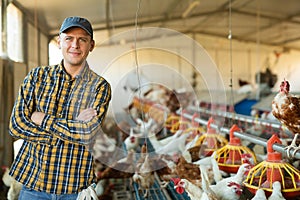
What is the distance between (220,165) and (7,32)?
3.41 feet

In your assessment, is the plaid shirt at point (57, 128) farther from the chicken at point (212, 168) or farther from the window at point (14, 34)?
the chicken at point (212, 168)

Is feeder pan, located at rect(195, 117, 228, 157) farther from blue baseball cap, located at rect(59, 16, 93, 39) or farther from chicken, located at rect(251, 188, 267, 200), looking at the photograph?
blue baseball cap, located at rect(59, 16, 93, 39)

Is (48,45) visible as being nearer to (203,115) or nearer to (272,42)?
(203,115)

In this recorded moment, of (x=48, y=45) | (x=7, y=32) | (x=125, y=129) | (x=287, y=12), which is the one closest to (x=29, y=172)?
(x=48, y=45)

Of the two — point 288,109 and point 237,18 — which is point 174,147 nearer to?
point 288,109

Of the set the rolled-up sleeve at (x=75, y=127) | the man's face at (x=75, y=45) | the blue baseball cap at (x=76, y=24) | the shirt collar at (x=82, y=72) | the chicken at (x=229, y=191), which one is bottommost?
the chicken at (x=229, y=191)

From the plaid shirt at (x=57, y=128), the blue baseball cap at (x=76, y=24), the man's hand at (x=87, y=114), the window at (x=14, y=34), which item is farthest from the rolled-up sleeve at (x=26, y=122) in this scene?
the window at (x=14, y=34)

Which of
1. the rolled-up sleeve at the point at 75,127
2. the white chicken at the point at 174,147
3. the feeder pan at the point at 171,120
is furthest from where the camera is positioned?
the feeder pan at the point at 171,120

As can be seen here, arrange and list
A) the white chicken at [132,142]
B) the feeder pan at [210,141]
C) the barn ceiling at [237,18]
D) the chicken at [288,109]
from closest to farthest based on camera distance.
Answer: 1. the chicken at [288,109]
2. the feeder pan at [210,141]
3. the white chicken at [132,142]
4. the barn ceiling at [237,18]

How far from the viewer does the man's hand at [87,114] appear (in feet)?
3.53

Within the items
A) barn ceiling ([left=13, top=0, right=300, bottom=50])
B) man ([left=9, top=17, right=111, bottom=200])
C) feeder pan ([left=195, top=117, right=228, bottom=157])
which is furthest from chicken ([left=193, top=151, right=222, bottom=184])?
barn ceiling ([left=13, top=0, right=300, bottom=50])

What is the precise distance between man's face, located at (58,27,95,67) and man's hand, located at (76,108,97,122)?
0.47 ft

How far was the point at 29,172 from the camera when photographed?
3.78ft

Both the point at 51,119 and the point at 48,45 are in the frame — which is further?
the point at 48,45
